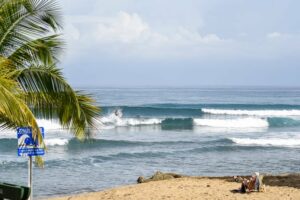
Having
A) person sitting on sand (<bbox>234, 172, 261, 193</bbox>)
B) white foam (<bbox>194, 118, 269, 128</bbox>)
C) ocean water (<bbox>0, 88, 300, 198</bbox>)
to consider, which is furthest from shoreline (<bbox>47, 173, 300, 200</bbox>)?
white foam (<bbox>194, 118, 269, 128</bbox>)

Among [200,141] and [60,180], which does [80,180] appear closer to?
[60,180]

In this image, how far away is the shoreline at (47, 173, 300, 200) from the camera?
12734 mm

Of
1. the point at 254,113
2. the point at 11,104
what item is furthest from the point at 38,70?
the point at 254,113

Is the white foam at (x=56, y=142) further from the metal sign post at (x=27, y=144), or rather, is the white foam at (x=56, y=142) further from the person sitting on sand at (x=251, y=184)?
the metal sign post at (x=27, y=144)

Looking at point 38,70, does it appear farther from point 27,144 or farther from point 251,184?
point 251,184

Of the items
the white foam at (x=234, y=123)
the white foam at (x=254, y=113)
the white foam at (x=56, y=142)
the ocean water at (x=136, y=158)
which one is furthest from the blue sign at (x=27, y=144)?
the white foam at (x=254, y=113)

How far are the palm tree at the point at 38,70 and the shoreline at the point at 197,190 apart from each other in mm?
5670

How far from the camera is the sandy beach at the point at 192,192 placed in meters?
12.7

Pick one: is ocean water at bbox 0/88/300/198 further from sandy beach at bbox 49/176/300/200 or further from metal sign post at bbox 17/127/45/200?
sandy beach at bbox 49/176/300/200

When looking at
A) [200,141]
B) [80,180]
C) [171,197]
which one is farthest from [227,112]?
[171,197]

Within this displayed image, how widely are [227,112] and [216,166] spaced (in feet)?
127

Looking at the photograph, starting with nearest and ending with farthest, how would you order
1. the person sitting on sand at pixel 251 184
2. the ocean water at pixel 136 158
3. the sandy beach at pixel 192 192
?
the sandy beach at pixel 192 192 → the person sitting on sand at pixel 251 184 → the ocean water at pixel 136 158

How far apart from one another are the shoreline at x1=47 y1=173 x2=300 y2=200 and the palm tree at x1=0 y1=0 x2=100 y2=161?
567 centimetres

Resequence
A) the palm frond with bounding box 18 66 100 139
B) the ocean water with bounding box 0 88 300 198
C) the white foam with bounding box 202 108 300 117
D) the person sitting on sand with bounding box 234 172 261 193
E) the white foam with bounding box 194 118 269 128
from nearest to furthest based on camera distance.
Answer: the palm frond with bounding box 18 66 100 139, the person sitting on sand with bounding box 234 172 261 193, the ocean water with bounding box 0 88 300 198, the white foam with bounding box 194 118 269 128, the white foam with bounding box 202 108 300 117
